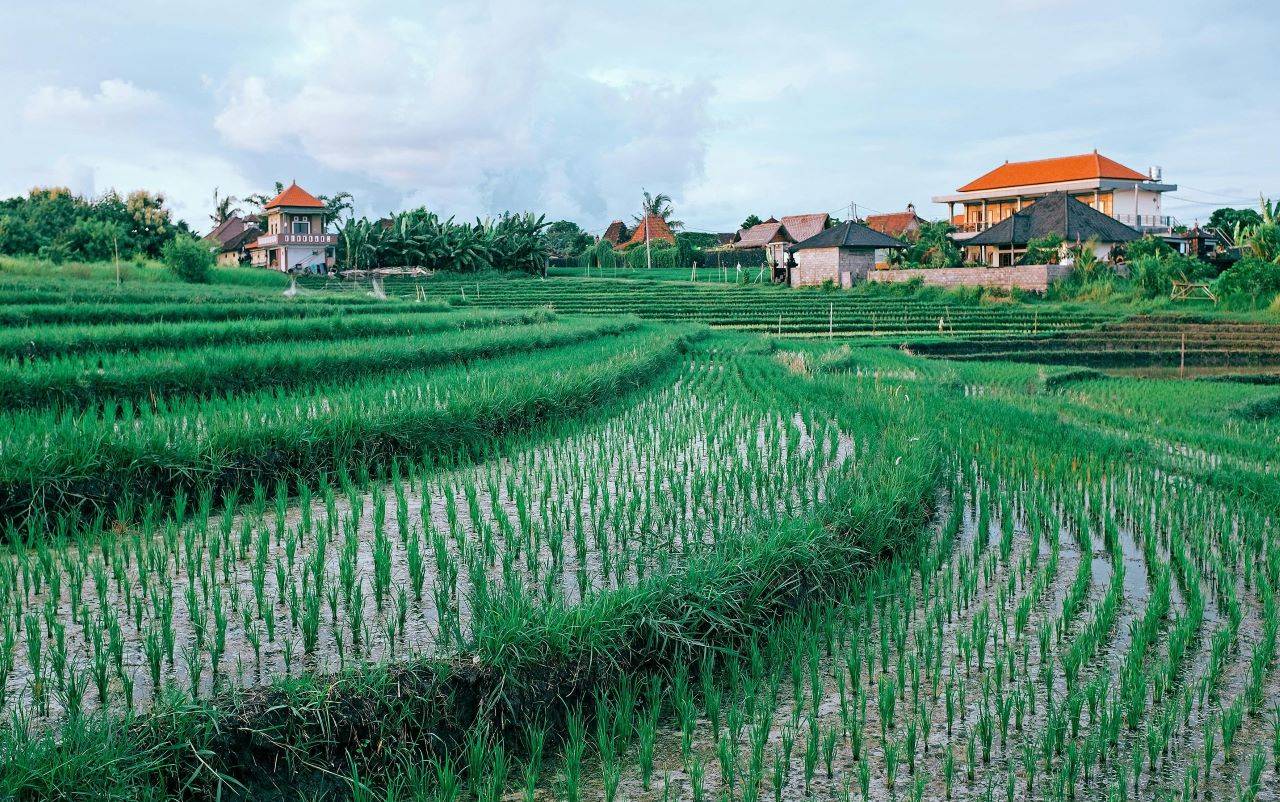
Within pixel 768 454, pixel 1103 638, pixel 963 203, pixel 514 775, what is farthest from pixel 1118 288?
pixel 514 775

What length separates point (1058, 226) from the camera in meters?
34.1

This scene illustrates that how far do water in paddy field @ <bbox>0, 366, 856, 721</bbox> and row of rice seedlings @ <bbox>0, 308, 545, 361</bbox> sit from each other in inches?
226

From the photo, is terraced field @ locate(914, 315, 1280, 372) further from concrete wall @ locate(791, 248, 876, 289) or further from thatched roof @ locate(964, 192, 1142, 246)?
concrete wall @ locate(791, 248, 876, 289)

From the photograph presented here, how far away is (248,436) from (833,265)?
32.4 metres

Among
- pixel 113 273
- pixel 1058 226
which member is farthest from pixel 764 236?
pixel 113 273

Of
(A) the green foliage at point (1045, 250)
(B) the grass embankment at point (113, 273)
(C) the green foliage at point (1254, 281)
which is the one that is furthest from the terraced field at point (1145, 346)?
(B) the grass embankment at point (113, 273)

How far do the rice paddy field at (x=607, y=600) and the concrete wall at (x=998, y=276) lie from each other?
72.5 ft

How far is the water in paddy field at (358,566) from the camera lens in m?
3.14

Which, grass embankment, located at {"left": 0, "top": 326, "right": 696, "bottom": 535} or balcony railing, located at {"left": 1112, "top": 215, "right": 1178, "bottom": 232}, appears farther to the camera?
balcony railing, located at {"left": 1112, "top": 215, "right": 1178, "bottom": 232}

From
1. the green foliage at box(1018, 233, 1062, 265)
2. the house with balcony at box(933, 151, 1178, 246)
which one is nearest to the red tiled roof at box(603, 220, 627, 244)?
the house with balcony at box(933, 151, 1178, 246)

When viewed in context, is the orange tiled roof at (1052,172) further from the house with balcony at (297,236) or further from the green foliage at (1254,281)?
the house with balcony at (297,236)

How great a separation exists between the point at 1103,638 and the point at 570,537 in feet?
8.18

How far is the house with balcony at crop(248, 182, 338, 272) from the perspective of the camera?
136 ft

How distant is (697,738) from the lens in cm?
316
